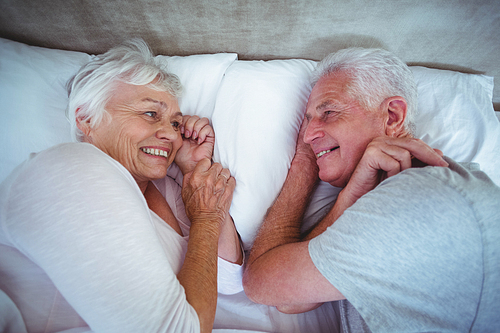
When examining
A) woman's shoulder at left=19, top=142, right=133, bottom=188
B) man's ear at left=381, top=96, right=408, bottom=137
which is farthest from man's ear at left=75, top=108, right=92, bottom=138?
man's ear at left=381, top=96, right=408, bottom=137

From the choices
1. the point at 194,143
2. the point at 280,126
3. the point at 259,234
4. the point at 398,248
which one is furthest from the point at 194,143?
the point at 398,248

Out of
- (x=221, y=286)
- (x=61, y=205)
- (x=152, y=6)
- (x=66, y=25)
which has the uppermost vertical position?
(x=152, y=6)

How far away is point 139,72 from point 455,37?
170 cm

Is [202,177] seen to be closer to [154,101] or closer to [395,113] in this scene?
[154,101]

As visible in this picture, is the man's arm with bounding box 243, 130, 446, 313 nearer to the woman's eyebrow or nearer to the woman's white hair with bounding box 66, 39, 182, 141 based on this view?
the woman's eyebrow

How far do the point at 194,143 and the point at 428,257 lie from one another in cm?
110

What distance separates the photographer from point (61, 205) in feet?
2.08

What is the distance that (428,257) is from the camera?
0.65 metres

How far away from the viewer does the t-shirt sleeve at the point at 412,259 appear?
638 millimetres

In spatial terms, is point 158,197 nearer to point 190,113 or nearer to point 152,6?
point 190,113

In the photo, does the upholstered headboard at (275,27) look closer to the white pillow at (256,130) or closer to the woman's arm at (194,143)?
the white pillow at (256,130)

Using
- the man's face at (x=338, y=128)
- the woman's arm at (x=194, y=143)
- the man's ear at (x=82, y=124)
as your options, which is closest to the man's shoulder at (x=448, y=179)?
the man's face at (x=338, y=128)

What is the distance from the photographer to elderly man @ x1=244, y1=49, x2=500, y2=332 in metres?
0.64

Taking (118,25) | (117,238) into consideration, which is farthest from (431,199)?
(118,25)
